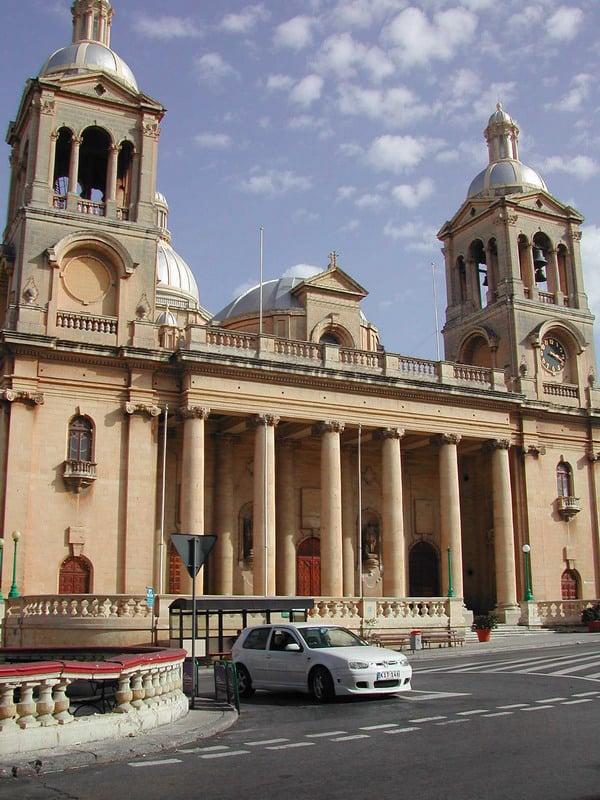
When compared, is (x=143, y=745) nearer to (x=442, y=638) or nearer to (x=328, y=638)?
(x=328, y=638)

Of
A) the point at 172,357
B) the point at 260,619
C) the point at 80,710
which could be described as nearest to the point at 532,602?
the point at 260,619

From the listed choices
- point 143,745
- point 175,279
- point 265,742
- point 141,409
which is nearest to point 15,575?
point 141,409

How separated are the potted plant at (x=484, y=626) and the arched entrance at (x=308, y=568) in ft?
24.7

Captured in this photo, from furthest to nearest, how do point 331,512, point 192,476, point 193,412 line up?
point 331,512 < point 193,412 < point 192,476

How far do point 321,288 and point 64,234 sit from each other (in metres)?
14.3

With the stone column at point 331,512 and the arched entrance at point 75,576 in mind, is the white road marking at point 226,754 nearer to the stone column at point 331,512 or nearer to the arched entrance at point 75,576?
the arched entrance at point 75,576

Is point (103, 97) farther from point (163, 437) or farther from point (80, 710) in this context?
point (80, 710)

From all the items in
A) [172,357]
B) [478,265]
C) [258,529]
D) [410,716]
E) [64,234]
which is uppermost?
[478,265]

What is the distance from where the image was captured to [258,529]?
35.6 metres

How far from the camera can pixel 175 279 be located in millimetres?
61562

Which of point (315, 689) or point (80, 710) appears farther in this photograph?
point (315, 689)

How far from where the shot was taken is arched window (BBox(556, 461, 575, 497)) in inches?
1794

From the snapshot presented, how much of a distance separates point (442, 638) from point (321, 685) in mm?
16835

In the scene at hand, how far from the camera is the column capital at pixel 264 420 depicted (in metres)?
36.9
